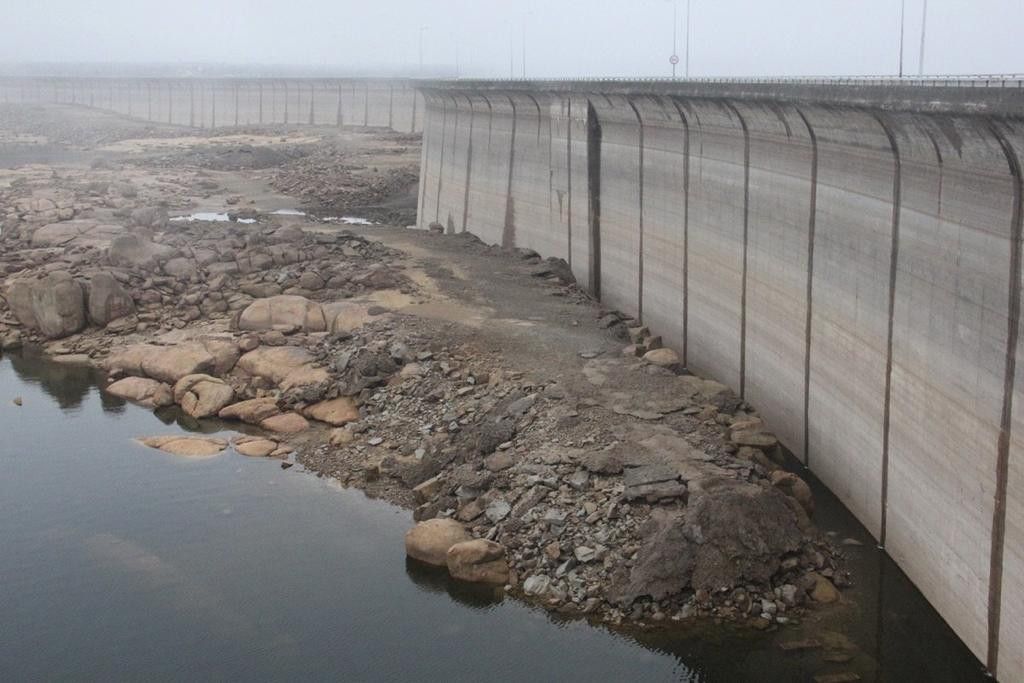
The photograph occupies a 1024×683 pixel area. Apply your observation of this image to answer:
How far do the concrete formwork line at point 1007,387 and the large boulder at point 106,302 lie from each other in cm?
2431

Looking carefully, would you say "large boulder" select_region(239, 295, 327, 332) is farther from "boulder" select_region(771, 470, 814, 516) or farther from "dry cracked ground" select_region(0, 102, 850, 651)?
"boulder" select_region(771, 470, 814, 516)

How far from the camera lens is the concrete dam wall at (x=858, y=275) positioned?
49.2ft

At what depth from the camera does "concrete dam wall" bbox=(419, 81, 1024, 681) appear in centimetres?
1500

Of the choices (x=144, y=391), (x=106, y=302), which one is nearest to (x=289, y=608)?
(x=144, y=391)

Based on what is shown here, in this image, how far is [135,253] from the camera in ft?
116

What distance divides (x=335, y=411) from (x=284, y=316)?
552cm

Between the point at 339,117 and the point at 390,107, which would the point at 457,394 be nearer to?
the point at 390,107

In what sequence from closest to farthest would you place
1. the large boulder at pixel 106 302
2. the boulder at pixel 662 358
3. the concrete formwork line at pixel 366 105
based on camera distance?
the boulder at pixel 662 358
the large boulder at pixel 106 302
the concrete formwork line at pixel 366 105

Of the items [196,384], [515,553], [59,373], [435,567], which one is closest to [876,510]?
[515,553]

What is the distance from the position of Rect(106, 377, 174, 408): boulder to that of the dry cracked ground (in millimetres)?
78

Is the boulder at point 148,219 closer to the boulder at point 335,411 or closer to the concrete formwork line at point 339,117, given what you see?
the boulder at point 335,411

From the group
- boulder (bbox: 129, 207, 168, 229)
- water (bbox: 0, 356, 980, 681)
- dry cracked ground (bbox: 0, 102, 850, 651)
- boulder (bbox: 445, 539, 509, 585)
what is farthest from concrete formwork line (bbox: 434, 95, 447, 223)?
boulder (bbox: 445, 539, 509, 585)

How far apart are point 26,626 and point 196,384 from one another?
412 inches

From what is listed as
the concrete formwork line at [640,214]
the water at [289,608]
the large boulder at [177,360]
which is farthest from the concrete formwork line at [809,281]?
the large boulder at [177,360]
